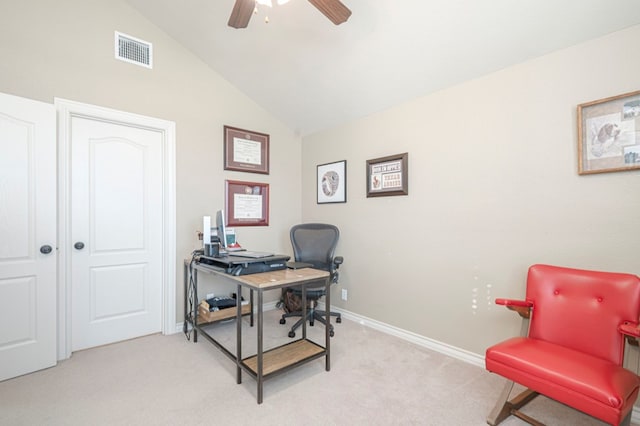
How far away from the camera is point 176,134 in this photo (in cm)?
295

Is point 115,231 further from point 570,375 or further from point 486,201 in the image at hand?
point 570,375

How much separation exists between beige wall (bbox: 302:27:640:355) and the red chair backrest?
8.2 inches

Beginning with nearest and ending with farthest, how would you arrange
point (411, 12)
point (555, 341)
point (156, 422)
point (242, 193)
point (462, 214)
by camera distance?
point (156, 422), point (555, 341), point (411, 12), point (462, 214), point (242, 193)

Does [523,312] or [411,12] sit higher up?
[411,12]

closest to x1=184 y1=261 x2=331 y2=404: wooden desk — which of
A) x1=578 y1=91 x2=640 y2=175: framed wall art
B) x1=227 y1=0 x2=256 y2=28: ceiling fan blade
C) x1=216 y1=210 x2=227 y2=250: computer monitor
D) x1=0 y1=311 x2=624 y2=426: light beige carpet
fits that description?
x1=0 y1=311 x2=624 y2=426: light beige carpet

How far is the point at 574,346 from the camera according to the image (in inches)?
66.0

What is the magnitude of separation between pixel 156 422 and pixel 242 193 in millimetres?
2291

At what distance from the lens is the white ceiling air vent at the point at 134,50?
2633mm

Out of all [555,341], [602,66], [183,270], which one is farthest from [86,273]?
[602,66]

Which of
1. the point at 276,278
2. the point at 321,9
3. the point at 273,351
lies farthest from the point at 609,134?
the point at 273,351

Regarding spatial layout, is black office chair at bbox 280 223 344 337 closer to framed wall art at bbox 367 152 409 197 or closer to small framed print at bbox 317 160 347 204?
small framed print at bbox 317 160 347 204

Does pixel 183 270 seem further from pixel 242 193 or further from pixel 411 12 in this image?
pixel 411 12

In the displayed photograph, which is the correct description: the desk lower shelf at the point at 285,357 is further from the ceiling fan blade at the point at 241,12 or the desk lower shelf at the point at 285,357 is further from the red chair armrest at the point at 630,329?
the ceiling fan blade at the point at 241,12

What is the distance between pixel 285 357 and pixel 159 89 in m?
2.75
